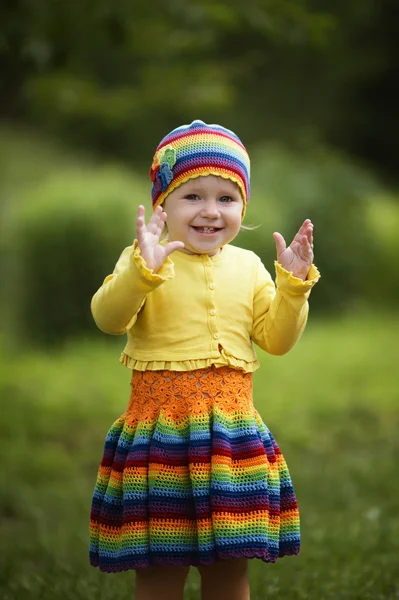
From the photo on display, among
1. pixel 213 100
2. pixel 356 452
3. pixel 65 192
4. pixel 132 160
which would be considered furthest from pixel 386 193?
pixel 356 452

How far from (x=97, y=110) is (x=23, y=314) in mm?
2709

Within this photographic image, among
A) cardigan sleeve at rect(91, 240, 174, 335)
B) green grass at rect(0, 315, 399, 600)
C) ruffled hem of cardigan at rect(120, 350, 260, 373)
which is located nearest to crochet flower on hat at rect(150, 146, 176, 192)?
cardigan sleeve at rect(91, 240, 174, 335)

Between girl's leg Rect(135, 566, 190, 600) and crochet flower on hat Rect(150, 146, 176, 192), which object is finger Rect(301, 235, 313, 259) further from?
girl's leg Rect(135, 566, 190, 600)

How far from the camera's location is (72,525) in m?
5.97

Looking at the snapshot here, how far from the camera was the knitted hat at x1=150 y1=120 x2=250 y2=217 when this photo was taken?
11.1 ft

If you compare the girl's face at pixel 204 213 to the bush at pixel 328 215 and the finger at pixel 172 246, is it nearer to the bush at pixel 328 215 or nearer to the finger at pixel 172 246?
the finger at pixel 172 246

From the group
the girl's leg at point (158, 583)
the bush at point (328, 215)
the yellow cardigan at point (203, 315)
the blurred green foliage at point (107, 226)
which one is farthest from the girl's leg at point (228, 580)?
the bush at point (328, 215)

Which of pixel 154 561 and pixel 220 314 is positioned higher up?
pixel 220 314

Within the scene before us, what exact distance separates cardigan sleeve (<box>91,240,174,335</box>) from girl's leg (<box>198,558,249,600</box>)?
0.85 meters

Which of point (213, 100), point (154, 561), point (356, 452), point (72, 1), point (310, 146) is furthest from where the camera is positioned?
point (310, 146)

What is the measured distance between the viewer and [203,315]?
341cm

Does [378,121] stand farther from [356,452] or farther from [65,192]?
[356,452]

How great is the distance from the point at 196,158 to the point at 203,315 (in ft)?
1.65

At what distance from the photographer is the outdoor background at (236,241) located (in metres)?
5.66
